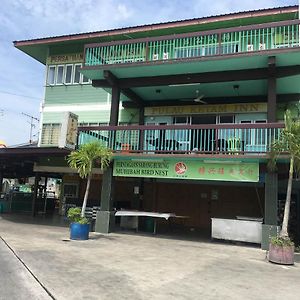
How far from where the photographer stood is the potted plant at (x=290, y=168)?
35.4 ft

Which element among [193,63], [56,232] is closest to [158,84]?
[193,63]

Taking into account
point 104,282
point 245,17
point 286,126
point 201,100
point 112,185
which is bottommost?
point 104,282

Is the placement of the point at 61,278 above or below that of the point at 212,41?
below

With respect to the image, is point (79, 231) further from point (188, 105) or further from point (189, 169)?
point (188, 105)

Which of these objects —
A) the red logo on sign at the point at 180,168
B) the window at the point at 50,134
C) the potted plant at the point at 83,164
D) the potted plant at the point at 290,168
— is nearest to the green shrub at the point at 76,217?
the potted plant at the point at 83,164

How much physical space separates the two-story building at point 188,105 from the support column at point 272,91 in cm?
4

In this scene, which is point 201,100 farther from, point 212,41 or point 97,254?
point 97,254

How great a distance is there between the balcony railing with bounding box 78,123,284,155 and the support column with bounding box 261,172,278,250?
1086 millimetres

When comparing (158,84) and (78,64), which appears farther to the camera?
(78,64)

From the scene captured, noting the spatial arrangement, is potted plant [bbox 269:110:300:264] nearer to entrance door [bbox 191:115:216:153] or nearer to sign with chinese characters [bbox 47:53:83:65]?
entrance door [bbox 191:115:216:153]

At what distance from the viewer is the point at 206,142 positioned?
51.6 ft

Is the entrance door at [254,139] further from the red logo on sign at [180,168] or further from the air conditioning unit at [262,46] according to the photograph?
the air conditioning unit at [262,46]

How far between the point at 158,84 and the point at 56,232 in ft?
23.7

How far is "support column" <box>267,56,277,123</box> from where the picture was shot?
13.5 m
